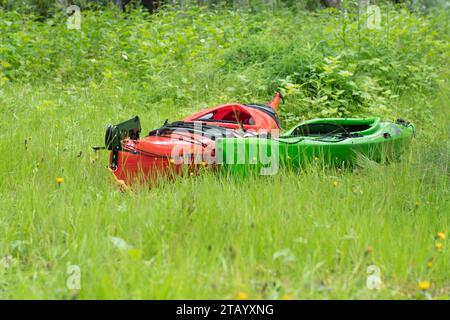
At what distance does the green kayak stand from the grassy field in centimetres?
14

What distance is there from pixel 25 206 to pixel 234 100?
4199 mm

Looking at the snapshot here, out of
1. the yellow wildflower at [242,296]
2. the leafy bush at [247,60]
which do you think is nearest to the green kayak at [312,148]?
the leafy bush at [247,60]

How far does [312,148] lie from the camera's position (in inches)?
196

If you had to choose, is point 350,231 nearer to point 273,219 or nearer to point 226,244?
point 273,219

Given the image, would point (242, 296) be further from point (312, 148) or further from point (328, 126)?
point (328, 126)

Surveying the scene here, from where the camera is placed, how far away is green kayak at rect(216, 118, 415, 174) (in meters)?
4.70

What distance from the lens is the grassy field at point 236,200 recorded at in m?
3.07

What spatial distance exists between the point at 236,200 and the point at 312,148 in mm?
1269

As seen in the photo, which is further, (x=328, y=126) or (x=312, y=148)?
(x=328, y=126)

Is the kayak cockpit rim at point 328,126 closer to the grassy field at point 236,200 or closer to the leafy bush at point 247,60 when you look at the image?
Answer: the grassy field at point 236,200

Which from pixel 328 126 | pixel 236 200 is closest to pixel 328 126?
pixel 328 126

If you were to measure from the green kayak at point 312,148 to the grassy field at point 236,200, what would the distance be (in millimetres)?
144

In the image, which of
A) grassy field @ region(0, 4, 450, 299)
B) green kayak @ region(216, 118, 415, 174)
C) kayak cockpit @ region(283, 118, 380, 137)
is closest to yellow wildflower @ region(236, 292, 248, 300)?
grassy field @ region(0, 4, 450, 299)
